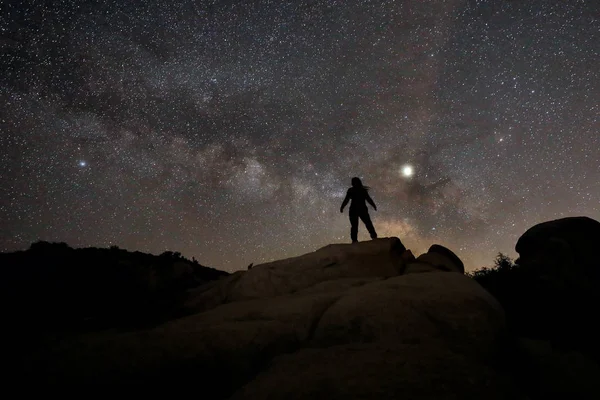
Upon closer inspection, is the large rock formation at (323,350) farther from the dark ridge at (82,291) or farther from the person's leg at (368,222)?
the person's leg at (368,222)

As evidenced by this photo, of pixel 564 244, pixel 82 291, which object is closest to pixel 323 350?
pixel 82 291

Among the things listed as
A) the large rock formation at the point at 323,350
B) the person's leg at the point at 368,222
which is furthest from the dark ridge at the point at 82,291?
the person's leg at the point at 368,222

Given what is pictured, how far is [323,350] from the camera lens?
175 inches

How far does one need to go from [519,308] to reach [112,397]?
43.9ft

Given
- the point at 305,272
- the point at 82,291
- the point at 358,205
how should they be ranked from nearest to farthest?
the point at 305,272, the point at 82,291, the point at 358,205

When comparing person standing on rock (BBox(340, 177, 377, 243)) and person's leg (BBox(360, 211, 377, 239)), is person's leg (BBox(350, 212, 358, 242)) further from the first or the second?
person's leg (BBox(360, 211, 377, 239))

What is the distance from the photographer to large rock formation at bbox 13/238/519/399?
322cm

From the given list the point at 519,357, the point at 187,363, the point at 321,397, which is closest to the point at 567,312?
Answer: the point at 519,357

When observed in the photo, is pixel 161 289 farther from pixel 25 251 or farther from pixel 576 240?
pixel 576 240

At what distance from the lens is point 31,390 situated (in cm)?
390

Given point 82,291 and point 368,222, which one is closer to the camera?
point 82,291

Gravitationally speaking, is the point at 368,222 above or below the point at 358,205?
below

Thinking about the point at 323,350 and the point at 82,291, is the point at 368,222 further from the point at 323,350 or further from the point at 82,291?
the point at 82,291

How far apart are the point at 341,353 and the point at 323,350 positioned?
0.38 m
